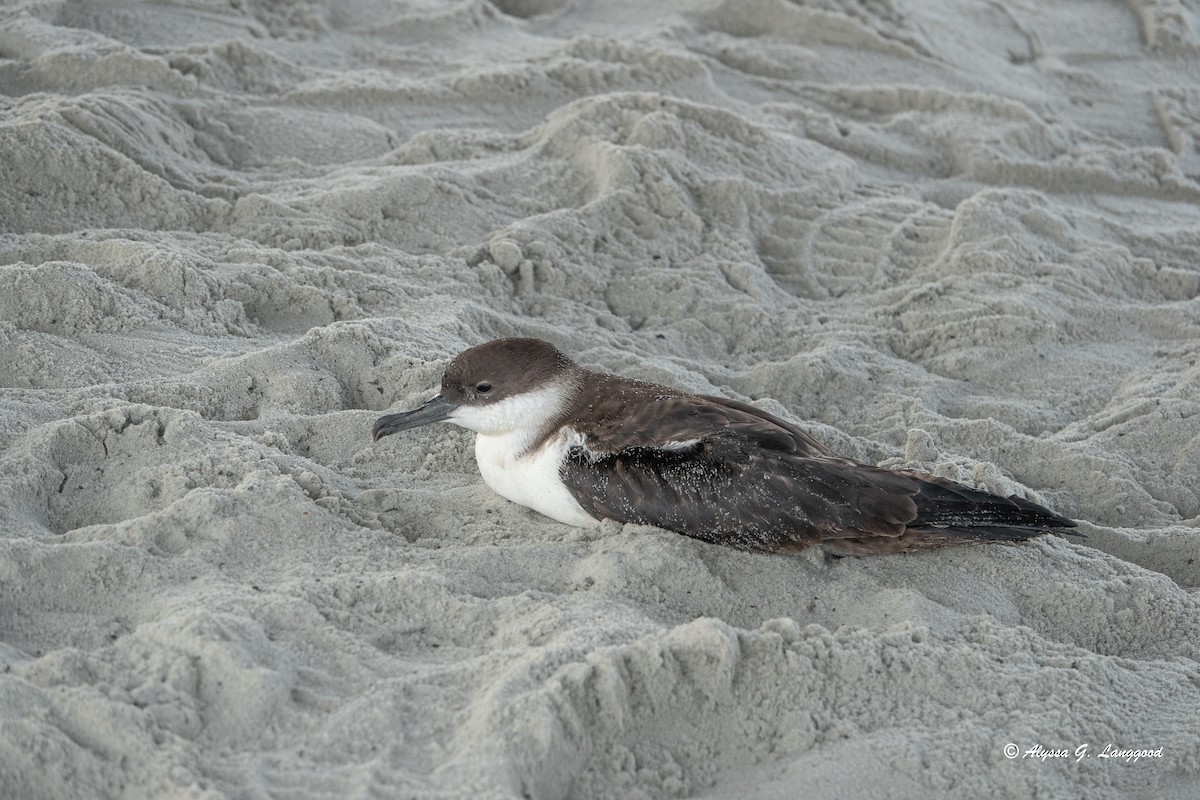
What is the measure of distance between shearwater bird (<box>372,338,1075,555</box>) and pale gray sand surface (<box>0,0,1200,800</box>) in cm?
11

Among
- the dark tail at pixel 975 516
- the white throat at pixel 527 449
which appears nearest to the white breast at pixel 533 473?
the white throat at pixel 527 449

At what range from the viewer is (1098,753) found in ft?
9.81

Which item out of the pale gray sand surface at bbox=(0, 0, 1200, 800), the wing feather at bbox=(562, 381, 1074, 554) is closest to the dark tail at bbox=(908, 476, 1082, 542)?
the wing feather at bbox=(562, 381, 1074, 554)

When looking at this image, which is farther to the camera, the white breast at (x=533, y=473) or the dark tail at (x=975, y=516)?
the white breast at (x=533, y=473)

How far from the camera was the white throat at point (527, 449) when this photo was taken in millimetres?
3783

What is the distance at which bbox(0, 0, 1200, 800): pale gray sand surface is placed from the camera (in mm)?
2822

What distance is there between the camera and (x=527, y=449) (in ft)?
12.7

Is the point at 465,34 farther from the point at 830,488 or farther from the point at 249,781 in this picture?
the point at 249,781

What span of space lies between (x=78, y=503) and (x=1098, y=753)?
305 centimetres

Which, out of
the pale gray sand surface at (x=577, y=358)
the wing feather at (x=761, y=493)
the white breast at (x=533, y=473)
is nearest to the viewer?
the pale gray sand surface at (x=577, y=358)

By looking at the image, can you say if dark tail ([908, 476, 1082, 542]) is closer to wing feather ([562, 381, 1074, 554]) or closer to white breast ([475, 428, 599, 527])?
wing feather ([562, 381, 1074, 554])

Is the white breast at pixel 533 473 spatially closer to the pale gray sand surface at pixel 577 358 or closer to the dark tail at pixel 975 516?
the pale gray sand surface at pixel 577 358

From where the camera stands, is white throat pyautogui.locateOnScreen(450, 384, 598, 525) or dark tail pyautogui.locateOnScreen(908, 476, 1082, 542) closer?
dark tail pyautogui.locateOnScreen(908, 476, 1082, 542)

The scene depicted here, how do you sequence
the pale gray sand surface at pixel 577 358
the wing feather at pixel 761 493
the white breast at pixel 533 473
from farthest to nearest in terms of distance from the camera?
the white breast at pixel 533 473 → the wing feather at pixel 761 493 → the pale gray sand surface at pixel 577 358
